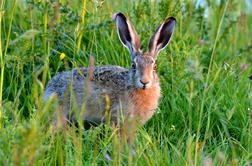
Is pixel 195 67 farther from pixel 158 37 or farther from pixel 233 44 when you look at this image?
pixel 233 44

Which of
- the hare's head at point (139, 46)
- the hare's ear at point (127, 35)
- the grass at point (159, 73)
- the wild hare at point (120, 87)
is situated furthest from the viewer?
the hare's ear at point (127, 35)

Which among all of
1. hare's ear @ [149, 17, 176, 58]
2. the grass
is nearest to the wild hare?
hare's ear @ [149, 17, 176, 58]

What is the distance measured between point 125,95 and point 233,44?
205 centimetres

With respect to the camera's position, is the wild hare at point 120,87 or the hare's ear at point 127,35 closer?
the wild hare at point 120,87

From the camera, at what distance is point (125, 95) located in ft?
18.8

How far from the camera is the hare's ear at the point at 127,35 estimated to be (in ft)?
18.9

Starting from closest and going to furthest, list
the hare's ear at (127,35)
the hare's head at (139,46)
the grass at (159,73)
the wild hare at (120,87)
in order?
1. the grass at (159,73)
2. the hare's head at (139,46)
3. the wild hare at (120,87)
4. the hare's ear at (127,35)

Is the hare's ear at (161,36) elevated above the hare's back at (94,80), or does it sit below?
above

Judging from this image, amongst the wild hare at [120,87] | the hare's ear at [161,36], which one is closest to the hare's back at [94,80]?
the wild hare at [120,87]

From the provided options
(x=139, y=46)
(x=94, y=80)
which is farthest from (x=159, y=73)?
(x=94, y=80)

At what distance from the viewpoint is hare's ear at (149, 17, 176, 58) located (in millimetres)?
5656

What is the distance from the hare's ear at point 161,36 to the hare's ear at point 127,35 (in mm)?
139

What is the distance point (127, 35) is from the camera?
5.81 metres

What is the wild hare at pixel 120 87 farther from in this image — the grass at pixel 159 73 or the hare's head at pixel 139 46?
the grass at pixel 159 73
